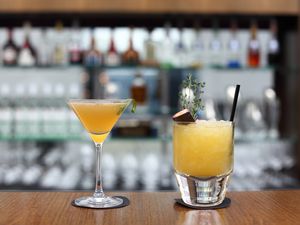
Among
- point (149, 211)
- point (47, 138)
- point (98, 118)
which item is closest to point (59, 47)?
point (47, 138)

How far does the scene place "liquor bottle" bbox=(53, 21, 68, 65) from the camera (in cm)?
331

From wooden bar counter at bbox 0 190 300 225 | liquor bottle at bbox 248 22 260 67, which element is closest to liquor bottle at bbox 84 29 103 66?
liquor bottle at bbox 248 22 260 67

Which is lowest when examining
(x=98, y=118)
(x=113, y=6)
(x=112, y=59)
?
(x=98, y=118)

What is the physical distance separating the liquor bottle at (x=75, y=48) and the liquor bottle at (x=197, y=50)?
67 centimetres

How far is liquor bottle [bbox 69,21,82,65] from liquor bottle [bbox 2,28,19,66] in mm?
341

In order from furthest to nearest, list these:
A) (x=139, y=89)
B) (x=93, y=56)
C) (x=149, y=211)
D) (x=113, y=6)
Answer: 1. (x=139, y=89)
2. (x=93, y=56)
3. (x=113, y=6)
4. (x=149, y=211)

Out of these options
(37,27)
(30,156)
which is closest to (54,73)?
(37,27)

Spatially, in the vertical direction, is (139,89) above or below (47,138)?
above

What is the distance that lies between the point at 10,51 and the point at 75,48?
40 cm

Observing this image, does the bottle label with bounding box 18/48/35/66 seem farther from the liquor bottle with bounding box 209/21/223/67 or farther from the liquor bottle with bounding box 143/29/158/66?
the liquor bottle with bounding box 209/21/223/67

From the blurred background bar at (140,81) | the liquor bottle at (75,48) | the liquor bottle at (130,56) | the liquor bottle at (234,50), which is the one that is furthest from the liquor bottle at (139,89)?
the liquor bottle at (234,50)

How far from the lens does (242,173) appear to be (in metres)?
3.27

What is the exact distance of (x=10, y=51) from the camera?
3365mm

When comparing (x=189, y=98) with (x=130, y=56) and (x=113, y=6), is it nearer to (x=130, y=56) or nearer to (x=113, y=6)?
(x=113, y=6)
